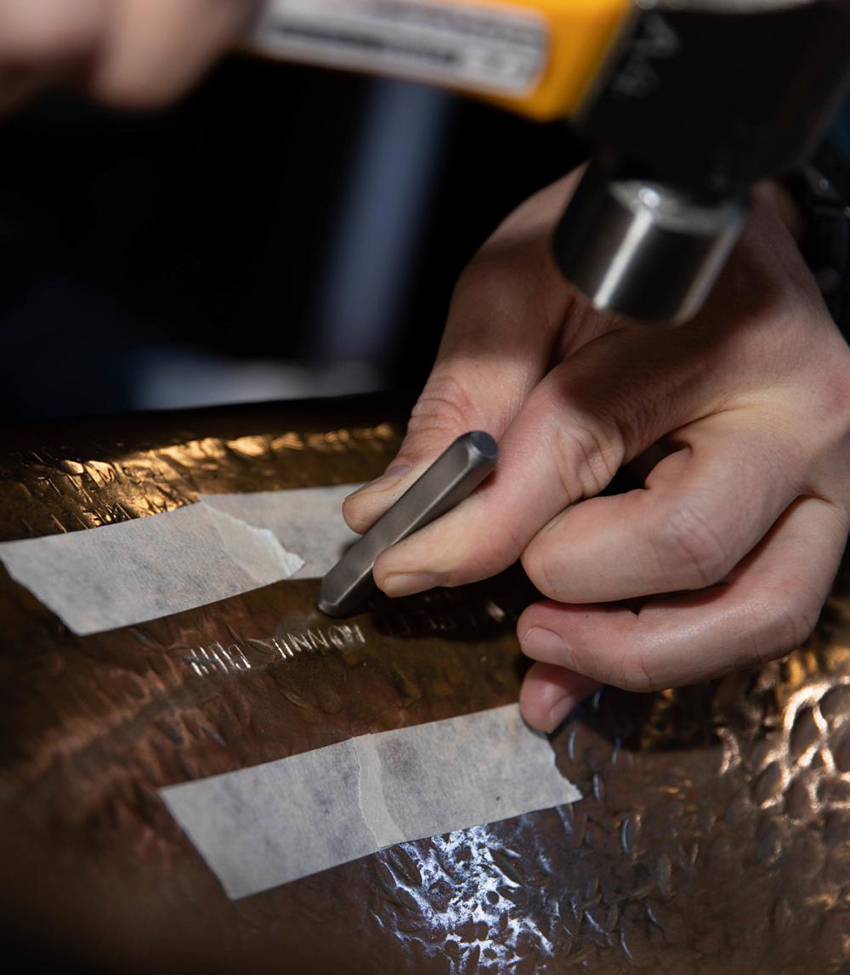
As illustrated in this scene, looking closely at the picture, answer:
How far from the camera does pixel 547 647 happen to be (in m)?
0.54

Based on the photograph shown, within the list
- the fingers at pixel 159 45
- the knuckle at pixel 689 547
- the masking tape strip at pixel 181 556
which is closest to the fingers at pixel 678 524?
the knuckle at pixel 689 547

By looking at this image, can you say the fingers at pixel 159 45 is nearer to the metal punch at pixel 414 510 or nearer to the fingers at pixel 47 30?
the fingers at pixel 47 30

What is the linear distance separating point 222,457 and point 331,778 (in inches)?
8.6

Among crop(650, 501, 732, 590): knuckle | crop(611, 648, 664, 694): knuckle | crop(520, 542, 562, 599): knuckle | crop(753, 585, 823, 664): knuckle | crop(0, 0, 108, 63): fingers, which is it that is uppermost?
crop(0, 0, 108, 63): fingers

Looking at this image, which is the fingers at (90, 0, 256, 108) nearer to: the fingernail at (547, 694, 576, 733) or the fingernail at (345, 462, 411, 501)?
the fingernail at (345, 462, 411, 501)

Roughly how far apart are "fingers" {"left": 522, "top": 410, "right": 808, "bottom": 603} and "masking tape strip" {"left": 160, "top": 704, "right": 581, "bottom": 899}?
0.09 metres

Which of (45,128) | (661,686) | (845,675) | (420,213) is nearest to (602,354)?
(661,686)

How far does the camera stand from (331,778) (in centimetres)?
48

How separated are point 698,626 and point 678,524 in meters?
0.07

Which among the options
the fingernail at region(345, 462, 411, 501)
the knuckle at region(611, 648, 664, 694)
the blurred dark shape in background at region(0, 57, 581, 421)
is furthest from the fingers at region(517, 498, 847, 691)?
the blurred dark shape in background at region(0, 57, 581, 421)

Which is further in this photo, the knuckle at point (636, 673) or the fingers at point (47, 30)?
the knuckle at point (636, 673)

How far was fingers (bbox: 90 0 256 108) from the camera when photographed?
0.80 ft

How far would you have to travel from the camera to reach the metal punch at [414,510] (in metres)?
0.45

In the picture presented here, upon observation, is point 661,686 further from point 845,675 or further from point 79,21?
point 79,21
